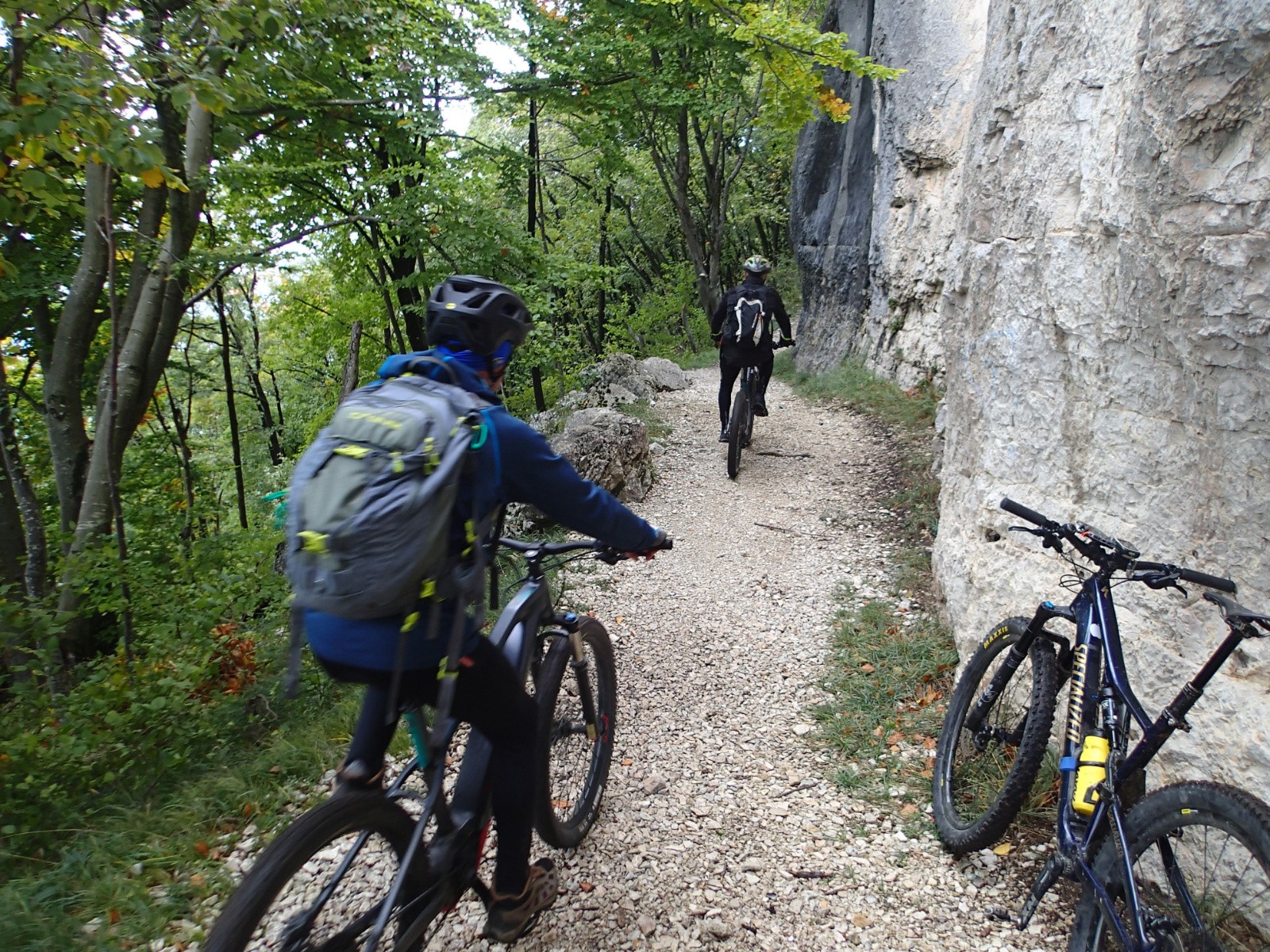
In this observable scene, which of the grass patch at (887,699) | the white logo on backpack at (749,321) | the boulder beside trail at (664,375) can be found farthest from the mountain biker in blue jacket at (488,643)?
the boulder beside trail at (664,375)

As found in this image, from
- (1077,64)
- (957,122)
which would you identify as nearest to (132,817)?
(1077,64)

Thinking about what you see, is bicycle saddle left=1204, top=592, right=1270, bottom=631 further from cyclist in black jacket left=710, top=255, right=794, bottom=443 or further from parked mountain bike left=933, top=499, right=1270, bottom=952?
cyclist in black jacket left=710, top=255, right=794, bottom=443

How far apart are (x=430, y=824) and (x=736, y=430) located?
6.23 m

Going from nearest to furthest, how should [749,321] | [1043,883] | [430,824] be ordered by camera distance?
[430,824], [1043,883], [749,321]

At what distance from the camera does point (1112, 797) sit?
7.39 feet

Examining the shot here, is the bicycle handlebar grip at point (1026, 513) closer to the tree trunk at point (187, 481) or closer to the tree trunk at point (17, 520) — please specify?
the tree trunk at point (187, 481)

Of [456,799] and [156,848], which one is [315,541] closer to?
[456,799]

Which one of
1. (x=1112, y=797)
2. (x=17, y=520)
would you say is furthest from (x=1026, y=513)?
(x=17, y=520)

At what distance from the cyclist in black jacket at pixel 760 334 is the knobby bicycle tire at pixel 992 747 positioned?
5.05 meters

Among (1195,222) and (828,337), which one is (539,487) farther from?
(828,337)

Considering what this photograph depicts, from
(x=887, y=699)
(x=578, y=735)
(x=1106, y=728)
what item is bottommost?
(x=887, y=699)

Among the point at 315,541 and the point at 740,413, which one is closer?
the point at 315,541

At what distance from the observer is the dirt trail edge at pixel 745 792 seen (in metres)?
2.80

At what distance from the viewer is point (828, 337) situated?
14328mm
